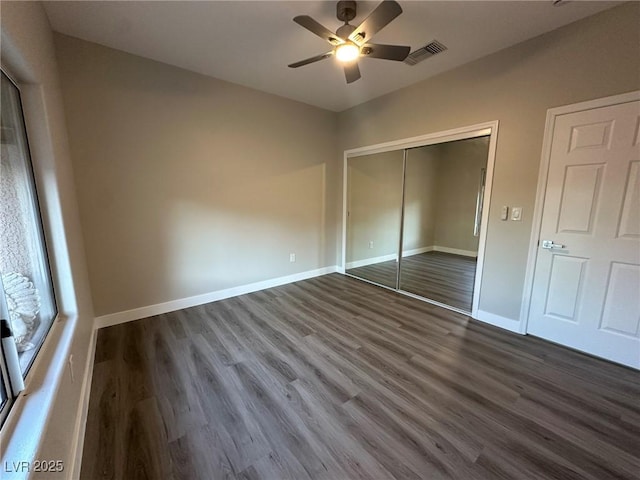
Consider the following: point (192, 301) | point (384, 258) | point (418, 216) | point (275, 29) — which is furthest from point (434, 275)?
point (275, 29)

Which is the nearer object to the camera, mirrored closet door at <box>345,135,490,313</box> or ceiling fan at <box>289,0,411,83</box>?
ceiling fan at <box>289,0,411,83</box>

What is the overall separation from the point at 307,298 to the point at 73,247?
2.43 meters

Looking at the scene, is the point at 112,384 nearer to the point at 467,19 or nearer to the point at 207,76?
the point at 207,76

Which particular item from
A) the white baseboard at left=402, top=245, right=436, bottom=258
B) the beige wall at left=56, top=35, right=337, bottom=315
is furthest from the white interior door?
the beige wall at left=56, top=35, right=337, bottom=315

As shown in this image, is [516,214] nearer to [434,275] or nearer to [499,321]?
[499,321]

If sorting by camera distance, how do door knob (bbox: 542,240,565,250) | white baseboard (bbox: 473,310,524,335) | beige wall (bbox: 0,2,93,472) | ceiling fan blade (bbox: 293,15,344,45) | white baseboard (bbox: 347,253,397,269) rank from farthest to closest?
white baseboard (bbox: 347,253,397,269), white baseboard (bbox: 473,310,524,335), door knob (bbox: 542,240,565,250), ceiling fan blade (bbox: 293,15,344,45), beige wall (bbox: 0,2,93,472)

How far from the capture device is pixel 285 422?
1.62 meters

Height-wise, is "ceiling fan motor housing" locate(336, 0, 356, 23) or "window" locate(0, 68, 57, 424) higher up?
"ceiling fan motor housing" locate(336, 0, 356, 23)

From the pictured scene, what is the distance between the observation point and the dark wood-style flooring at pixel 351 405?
1369mm

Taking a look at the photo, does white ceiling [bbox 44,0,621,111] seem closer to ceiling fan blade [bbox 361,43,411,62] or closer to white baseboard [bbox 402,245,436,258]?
ceiling fan blade [bbox 361,43,411,62]

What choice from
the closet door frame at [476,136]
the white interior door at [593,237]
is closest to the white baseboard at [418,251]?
the closet door frame at [476,136]

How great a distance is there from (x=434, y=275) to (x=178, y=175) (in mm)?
4016

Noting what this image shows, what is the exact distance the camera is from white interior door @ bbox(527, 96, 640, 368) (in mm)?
2051

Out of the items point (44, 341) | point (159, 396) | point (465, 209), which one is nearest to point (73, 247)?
point (44, 341)
